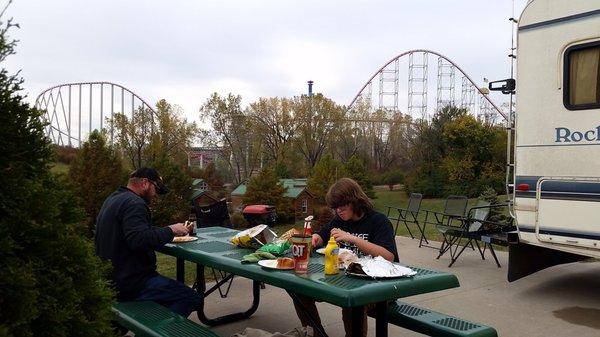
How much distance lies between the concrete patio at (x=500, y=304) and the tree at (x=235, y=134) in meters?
23.1

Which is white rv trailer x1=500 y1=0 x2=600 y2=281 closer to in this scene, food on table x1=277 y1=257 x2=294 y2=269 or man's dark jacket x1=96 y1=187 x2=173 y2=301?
food on table x1=277 y1=257 x2=294 y2=269

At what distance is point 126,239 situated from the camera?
11.6ft

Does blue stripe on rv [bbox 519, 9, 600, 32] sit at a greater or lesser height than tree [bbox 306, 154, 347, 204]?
greater

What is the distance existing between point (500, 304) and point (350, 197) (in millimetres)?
2527

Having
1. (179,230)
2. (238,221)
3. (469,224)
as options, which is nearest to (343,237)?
(179,230)

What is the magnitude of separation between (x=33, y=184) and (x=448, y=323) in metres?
2.47

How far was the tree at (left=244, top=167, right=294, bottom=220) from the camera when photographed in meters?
17.3

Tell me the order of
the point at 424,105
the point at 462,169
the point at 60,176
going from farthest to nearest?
1. the point at 424,105
2. the point at 462,169
3. the point at 60,176

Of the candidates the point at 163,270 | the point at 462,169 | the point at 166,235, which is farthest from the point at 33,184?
the point at 462,169

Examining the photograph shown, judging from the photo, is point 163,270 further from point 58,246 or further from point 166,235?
point 58,246

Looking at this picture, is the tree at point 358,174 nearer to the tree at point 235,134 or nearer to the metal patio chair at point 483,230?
the tree at point 235,134

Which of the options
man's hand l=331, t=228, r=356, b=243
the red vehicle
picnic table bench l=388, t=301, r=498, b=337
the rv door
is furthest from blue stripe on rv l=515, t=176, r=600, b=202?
the red vehicle

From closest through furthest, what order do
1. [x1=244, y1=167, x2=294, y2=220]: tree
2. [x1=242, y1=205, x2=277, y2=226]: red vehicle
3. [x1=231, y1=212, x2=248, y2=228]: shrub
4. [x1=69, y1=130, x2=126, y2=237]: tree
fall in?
[x1=242, y1=205, x2=277, y2=226]: red vehicle
[x1=69, y1=130, x2=126, y2=237]: tree
[x1=231, y1=212, x2=248, y2=228]: shrub
[x1=244, y1=167, x2=294, y2=220]: tree

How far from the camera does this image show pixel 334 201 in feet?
11.9
